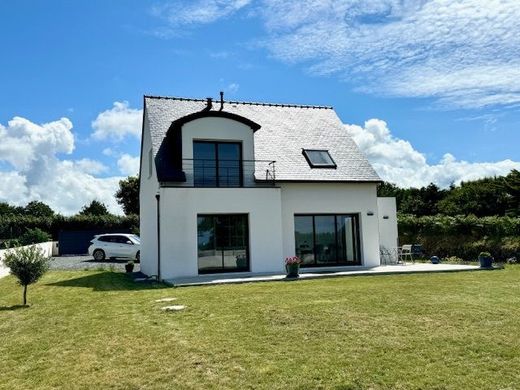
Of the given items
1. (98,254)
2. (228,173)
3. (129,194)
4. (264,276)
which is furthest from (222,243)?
(129,194)

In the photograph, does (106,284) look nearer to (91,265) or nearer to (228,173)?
(228,173)

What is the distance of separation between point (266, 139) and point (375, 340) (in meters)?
14.3

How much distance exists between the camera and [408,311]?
338 inches

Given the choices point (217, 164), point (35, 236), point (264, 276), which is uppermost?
point (217, 164)

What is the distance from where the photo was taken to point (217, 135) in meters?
18.1

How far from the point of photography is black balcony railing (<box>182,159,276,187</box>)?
58.3 feet

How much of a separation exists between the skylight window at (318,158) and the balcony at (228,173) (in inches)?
72.1

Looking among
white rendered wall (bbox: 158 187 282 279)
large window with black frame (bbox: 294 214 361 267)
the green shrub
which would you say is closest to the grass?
white rendered wall (bbox: 158 187 282 279)

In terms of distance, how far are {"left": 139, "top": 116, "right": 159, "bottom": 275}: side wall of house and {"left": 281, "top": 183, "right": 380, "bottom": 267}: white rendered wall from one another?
5.00 m

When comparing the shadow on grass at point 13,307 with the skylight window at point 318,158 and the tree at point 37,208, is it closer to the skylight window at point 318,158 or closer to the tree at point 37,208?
the skylight window at point 318,158

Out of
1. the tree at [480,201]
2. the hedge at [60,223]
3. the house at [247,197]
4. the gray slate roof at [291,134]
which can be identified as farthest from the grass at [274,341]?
the hedge at [60,223]

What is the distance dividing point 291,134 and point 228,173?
4322 mm

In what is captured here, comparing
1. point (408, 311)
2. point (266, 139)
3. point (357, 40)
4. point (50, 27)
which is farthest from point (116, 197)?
point (408, 311)

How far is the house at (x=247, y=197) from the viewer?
55.6 feet
